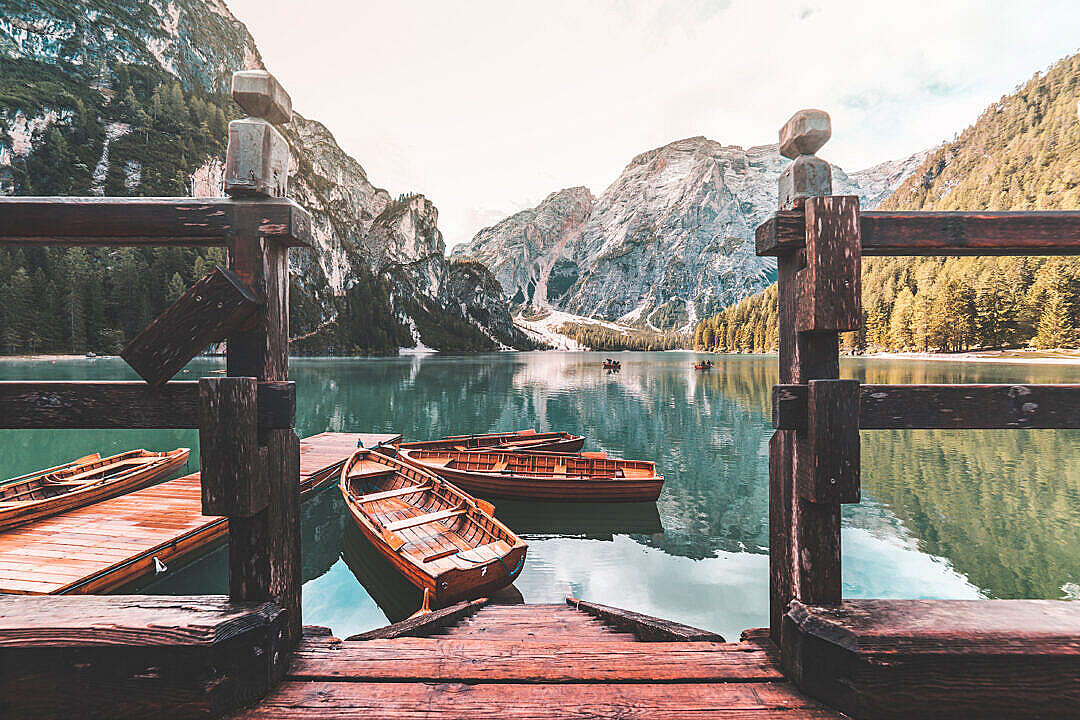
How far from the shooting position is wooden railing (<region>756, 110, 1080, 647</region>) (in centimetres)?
281

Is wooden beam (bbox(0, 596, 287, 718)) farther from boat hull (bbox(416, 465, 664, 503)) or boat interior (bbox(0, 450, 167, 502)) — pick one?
boat hull (bbox(416, 465, 664, 503))

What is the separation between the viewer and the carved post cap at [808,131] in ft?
10.3

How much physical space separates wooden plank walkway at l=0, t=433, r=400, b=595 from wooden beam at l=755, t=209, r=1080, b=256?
10068 millimetres

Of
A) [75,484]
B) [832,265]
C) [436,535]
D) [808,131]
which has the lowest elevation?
[436,535]

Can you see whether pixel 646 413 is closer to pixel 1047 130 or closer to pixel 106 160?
pixel 106 160

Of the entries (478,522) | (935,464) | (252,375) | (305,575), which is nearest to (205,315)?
(252,375)

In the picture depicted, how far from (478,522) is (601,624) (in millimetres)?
5905

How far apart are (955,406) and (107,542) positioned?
46.3ft

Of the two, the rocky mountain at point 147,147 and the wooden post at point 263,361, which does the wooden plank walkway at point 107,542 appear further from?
the rocky mountain at point 147,147

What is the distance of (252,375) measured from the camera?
3096 millimetres

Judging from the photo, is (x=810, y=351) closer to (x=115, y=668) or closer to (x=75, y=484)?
(x=115, y=668)

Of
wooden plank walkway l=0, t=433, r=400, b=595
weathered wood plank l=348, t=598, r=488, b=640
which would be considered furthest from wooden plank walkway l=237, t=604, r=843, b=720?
wooden plank walkway l=0, t=433, r=400, b=595

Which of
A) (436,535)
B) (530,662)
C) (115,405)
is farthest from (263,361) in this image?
(436,535)

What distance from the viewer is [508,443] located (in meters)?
22.4
